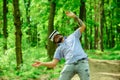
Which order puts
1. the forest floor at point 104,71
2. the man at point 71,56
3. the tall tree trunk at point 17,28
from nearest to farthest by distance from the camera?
the man at point 71,56, the tall tree trunk at point 17,28, the forest floor at point 104,71

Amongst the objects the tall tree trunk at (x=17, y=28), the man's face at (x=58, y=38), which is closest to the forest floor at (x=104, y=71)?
the tall tree trunk at (x=17, y=28)

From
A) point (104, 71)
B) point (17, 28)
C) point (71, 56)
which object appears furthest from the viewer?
point (104, 71)

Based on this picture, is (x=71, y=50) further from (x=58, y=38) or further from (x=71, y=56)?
(x=58, y=38)

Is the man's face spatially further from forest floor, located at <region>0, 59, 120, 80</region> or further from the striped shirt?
forest floor, located at <region>0, 59, 120, 80</region>

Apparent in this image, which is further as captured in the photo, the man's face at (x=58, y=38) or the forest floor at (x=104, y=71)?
the forest floor at (x=104, y=71)

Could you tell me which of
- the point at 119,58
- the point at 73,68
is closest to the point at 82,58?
the point at 73,68

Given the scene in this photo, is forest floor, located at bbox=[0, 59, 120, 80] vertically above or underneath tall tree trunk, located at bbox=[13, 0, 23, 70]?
underneath

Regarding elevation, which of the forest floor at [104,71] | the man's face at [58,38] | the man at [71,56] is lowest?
the forest floor at [104,71]

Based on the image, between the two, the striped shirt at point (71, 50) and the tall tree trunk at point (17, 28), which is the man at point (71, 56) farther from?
the tall tree trunk at point (17, 28)

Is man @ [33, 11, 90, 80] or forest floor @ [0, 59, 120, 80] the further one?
forest floor @ [0, 59, 120, 80]

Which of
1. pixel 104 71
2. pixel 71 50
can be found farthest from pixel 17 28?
pixel 71 50

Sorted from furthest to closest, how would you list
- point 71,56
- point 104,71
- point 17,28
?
point 104,71
point 17,28
point 71,56

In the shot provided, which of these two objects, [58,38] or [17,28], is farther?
[17,28]

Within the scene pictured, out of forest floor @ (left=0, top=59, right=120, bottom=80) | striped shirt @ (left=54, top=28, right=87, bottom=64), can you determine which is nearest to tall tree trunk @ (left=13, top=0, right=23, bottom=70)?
forest floor @ (left=0, top=59, right=120, bottom=80)
